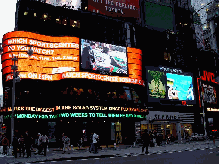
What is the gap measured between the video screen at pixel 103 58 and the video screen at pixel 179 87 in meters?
12.5

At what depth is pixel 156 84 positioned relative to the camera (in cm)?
4694

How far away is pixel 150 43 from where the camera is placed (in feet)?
166

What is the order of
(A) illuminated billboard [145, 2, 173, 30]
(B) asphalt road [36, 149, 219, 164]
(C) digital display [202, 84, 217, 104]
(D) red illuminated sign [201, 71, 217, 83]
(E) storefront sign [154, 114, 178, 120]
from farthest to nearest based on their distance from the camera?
(D) red illuminated sign [201, 71, 217, 83] → (C) digital display [202, 84, 217, 104] → (A) illuminated billboard [145, 2, 173, 30] → (E) storefront sign [154, 114, 178, 120] → (B) asphalt road [36, 149, 219, 164]

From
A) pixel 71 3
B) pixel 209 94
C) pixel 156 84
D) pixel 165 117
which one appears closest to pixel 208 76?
pixel 209 94

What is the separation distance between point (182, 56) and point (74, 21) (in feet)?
86.2

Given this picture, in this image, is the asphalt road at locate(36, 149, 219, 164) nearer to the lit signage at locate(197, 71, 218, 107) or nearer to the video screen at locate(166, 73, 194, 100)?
the video screen at locate(166, 73, 194, 100)

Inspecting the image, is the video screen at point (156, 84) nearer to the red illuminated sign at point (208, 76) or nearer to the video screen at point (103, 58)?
the video screen at point (103, 58)

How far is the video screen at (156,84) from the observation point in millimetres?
46281

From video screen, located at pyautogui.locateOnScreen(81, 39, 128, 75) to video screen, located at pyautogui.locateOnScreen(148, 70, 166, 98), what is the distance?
7.68 metres

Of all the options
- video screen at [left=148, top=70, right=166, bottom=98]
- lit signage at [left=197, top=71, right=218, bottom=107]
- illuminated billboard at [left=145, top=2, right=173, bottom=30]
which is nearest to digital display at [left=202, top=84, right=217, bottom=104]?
lit signage at [left=197, top=71, right=218, bottom=107]

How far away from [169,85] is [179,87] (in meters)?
2.79

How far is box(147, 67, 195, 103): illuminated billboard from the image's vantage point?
1837 inches

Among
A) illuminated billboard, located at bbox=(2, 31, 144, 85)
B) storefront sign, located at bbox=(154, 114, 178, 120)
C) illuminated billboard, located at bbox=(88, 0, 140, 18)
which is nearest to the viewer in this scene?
illuminated billboard, located at bbox=(2, 31, 144, 85)

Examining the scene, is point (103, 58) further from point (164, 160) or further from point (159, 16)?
point (164, 160)
